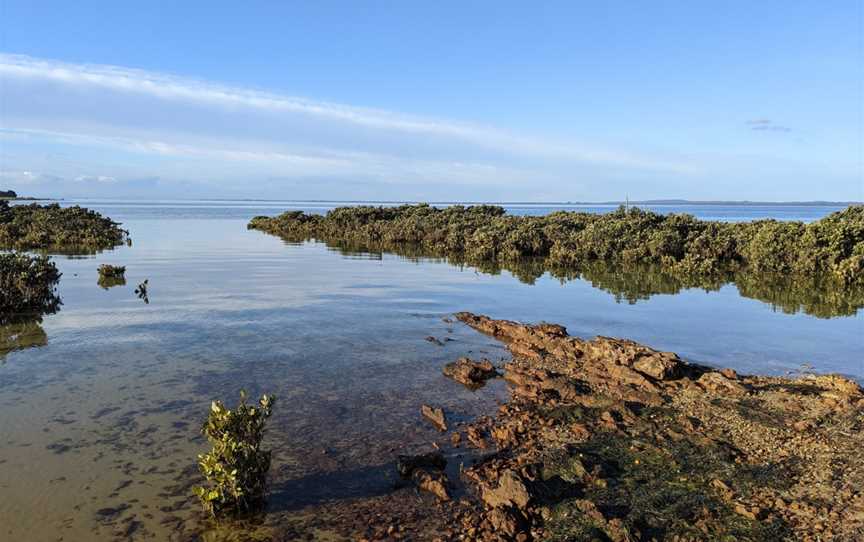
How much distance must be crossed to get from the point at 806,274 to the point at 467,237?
20386 mm

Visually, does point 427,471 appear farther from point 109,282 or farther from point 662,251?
point 662,251

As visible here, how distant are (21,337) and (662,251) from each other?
97.3 ft

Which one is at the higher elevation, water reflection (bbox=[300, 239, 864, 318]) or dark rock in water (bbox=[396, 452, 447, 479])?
water reflection (bbox=[300, 239, 864, 318])

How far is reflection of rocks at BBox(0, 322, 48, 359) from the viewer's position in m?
13.7

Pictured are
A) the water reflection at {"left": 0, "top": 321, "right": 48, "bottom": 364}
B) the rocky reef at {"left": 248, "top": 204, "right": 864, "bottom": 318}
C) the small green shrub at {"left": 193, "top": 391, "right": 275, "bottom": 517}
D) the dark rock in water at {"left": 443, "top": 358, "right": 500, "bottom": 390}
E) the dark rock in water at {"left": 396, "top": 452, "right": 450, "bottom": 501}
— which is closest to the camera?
the small green shrub at {"left": 193, "top": 391, "right": 275, "bottom": 517}

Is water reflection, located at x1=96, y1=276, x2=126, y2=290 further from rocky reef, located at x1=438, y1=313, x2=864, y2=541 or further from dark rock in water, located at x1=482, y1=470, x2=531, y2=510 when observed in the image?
dark rock in water, located at x1=482, y1=470, x2=531, y2=510

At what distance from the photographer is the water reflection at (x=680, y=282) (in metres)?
20.2

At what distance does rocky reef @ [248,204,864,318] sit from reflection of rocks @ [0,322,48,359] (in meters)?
18.5

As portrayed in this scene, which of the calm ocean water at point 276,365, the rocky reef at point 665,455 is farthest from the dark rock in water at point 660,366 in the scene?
the calm ocean water at point 276,365

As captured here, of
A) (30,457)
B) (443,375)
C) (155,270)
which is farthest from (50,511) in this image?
(155,270)

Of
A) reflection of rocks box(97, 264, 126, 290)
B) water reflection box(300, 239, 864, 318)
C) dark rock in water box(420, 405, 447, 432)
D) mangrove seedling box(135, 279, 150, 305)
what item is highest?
reflection of rocks box(97, 264, 126, 290)

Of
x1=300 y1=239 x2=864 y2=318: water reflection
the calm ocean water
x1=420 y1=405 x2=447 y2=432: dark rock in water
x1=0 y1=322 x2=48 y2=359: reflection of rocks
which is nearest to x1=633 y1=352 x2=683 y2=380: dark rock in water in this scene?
the calm ocean water

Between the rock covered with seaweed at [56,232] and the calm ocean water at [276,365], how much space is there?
14.1 meters

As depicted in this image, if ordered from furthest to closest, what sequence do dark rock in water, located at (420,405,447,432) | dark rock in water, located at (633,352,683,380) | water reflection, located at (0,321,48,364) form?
water reflection, located at (0,321,48,364) → dark rock in water, located at (633,352,683,380) → dark rock in water, located at (420,405,447,432)
